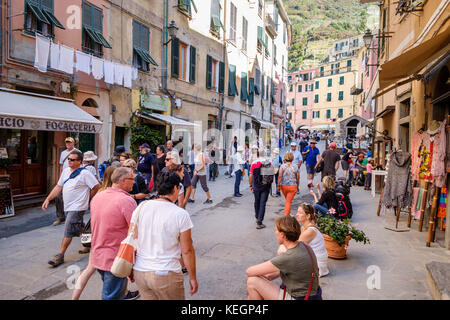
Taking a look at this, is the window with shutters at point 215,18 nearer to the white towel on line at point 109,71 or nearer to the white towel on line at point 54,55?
the white towel on line at point 109,71

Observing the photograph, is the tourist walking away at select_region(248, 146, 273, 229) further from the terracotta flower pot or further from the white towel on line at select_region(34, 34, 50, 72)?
the white towel on line at select_region(34, 34, 50, 72)

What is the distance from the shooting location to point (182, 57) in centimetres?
1619

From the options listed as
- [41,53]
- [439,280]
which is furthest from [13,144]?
[439,280]

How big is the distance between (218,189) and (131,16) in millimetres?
7293

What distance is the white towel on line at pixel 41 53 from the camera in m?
8.38

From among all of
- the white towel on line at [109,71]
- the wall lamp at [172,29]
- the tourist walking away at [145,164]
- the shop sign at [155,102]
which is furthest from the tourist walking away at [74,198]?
the wall lamp at [172,29]

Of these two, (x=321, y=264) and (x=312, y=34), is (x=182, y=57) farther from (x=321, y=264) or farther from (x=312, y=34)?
(x=312, y=34)

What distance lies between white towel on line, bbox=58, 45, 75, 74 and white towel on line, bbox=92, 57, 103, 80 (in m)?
0.84

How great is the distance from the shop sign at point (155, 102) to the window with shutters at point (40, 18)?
14.5ft

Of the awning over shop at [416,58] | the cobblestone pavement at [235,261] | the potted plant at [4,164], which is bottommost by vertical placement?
the cobblestone pavement at [235,261]
